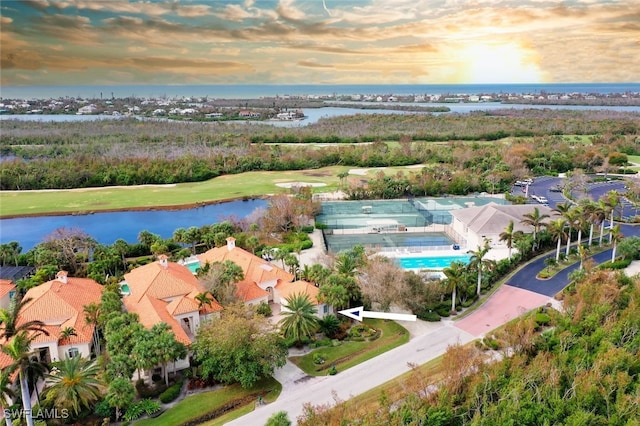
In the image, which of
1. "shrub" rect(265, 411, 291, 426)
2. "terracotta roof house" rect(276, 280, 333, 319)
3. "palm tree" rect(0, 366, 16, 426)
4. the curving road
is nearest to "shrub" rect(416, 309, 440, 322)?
the curving road

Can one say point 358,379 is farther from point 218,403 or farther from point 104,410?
point 104,410

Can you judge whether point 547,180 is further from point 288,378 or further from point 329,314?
point 288,378

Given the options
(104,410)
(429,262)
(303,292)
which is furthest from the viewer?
(429,262)

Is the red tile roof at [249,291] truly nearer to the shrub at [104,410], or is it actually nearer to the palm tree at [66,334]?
the palm tree at [66,334]

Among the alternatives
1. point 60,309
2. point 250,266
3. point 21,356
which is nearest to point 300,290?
point 250,266

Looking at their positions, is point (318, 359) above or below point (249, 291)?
below
